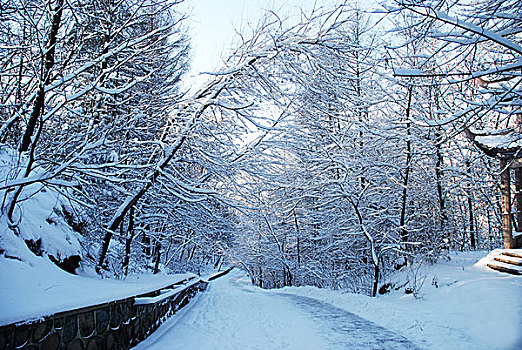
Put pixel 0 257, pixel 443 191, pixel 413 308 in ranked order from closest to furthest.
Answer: pixel 0 257, pixel 413 308, pixel 443 191

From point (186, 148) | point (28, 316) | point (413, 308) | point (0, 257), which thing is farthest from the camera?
point (186, 148)

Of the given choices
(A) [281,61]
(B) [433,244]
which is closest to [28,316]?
(A) [281,61]

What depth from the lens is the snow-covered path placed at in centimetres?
511

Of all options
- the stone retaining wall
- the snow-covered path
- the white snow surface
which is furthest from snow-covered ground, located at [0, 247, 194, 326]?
the snow-covered path

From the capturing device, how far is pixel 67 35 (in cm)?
541

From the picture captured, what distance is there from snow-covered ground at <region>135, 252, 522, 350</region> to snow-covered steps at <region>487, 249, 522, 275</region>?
279 millimetres

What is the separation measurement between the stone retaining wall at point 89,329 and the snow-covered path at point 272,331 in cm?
33

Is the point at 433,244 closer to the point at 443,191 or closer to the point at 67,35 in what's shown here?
the point at 443,191

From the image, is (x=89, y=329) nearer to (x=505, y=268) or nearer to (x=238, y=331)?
(x=238, y=331)

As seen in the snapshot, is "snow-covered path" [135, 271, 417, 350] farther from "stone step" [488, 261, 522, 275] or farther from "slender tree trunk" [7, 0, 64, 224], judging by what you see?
"stone step" [488, 261, 522, 275]

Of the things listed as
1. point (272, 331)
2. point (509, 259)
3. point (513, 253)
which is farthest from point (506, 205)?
point (272, 331)

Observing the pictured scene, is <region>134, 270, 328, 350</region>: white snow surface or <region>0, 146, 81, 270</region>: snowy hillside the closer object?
<region>0, 146, 81, 270</region>: snowy hillside

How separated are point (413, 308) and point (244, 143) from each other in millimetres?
4927

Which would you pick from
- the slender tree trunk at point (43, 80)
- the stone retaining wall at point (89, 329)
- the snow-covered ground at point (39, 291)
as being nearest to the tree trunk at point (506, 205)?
the stone retaining wall at point (89, 329)
